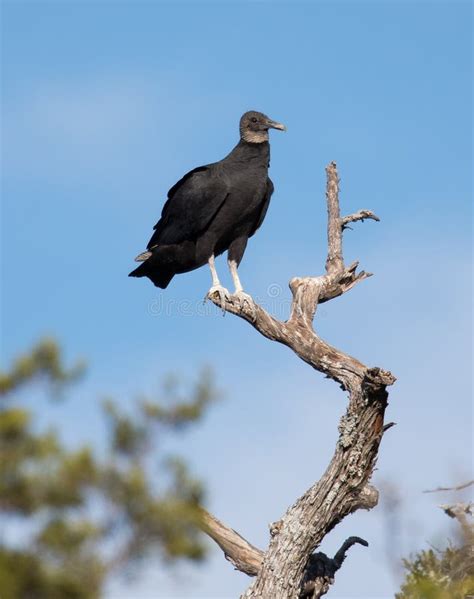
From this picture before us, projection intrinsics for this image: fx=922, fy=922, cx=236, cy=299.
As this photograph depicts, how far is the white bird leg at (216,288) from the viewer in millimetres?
6449

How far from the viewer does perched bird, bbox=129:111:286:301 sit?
22.5 ft

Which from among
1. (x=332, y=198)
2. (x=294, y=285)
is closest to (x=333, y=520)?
(x=294, y=285)

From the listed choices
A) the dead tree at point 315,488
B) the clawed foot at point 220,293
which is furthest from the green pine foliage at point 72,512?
the clawed foot at point 220,293

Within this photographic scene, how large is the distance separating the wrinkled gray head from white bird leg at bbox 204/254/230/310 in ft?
3.50

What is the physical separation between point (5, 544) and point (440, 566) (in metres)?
4.45

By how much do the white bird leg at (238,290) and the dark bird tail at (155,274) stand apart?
579 mm

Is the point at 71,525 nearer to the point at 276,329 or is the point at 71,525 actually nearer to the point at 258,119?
the point at 276,329

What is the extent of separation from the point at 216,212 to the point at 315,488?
251 centimetres

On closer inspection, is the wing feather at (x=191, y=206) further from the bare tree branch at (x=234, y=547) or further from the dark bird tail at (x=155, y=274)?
the bare tree branch at (x=234, y=547)

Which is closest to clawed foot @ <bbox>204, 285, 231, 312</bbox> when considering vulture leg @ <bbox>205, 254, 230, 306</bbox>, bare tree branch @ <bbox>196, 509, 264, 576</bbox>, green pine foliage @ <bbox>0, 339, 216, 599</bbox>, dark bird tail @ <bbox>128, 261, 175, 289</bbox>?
vulture leg @ <bbox>205, 254, 230, 306</bbox>

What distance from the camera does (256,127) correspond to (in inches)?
289

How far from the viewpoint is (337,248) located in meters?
6.49

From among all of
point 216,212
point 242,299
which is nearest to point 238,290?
point 242,299

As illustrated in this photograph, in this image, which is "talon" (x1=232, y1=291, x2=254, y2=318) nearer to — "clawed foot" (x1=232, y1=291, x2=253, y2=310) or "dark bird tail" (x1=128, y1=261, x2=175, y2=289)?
"clawed foot" (x1=232, y1=291, x2=253, y2=310)
